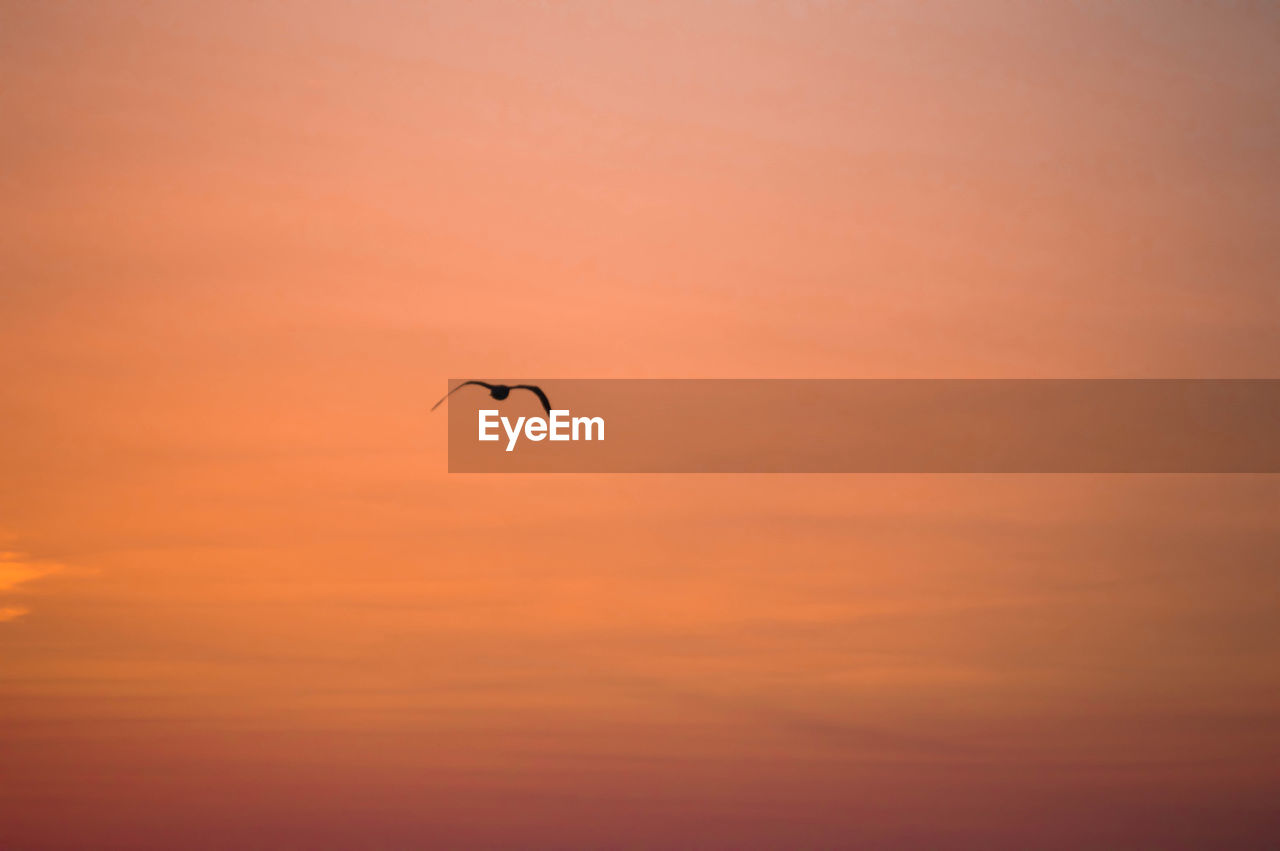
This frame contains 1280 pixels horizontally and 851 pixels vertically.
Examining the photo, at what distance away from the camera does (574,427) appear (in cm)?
4494

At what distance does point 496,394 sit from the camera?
4294cm

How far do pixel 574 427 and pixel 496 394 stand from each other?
10.6ft
